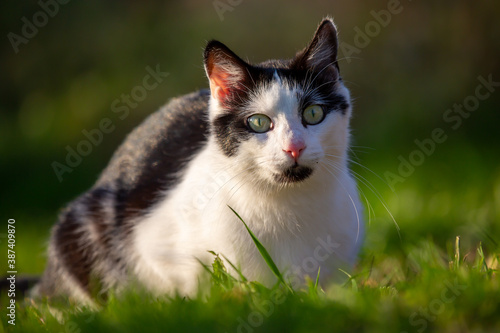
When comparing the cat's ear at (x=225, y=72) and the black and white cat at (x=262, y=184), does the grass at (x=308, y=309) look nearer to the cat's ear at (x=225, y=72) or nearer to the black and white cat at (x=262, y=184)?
the black and white cat at (x=262, y=184)

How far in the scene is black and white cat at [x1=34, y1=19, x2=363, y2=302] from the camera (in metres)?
2.07

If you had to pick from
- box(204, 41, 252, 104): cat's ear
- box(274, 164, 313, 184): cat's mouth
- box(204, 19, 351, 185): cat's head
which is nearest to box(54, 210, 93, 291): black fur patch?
box(204, 19, 351, 185): cat's head

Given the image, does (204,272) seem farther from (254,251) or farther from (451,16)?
(451,16)

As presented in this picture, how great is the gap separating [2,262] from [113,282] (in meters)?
1.72

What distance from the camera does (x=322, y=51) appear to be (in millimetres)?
2221

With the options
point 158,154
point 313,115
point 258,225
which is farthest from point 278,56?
point 258,225

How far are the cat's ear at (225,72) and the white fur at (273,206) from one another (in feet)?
0.29

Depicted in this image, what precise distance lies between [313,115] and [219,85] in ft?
1.40

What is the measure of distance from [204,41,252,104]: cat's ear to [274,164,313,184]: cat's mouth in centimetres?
41

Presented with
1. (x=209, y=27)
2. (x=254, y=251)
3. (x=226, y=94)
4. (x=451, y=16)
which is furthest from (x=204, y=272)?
(x=209, y=27)

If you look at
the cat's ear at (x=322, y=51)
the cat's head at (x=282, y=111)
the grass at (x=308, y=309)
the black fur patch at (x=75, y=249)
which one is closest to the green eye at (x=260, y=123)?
the cat's head at (x=282, y=111)

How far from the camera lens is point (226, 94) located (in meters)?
2.27

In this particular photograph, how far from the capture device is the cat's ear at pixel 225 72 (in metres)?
2.16

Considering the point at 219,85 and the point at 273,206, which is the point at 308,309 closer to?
the point at 273,206
